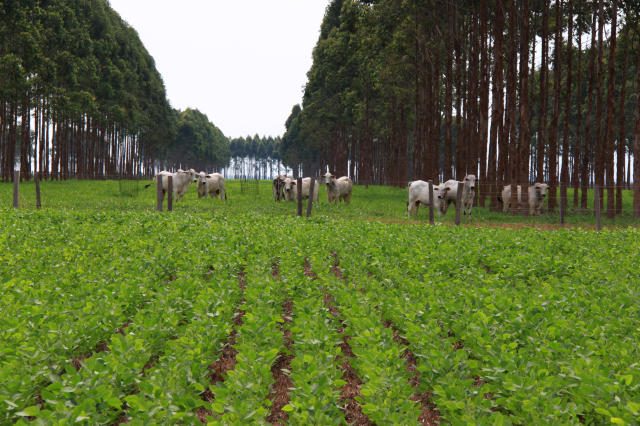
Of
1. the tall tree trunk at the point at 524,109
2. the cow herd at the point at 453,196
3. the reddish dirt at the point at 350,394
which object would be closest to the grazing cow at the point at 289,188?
the cow herd at the point at 453,196

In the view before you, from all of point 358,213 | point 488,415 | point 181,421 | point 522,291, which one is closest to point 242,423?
point 181,421

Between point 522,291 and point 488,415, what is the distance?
3.90 m

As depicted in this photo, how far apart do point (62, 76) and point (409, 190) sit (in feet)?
110

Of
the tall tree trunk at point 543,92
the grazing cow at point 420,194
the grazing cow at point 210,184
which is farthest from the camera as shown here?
the grazing cow at point 210,184

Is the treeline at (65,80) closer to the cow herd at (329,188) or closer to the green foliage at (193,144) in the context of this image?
the cow herd at (329,188)

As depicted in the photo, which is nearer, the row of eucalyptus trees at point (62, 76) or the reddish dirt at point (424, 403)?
the reddish dirt at point (424, 403)

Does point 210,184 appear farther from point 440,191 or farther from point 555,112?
point 555,112

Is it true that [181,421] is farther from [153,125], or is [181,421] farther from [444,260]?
[153,125]

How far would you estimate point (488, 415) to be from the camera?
161 inches

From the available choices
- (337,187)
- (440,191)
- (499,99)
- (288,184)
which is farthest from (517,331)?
(288,184)

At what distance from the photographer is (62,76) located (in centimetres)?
4184

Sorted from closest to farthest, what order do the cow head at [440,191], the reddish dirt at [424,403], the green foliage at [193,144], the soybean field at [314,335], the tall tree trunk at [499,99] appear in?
the soybean field at [314,335]
the reddish dirt at [424,403]
the cow head at [440,191]
the tall tree trunk at [499,99]
the green foliage at [193,144]

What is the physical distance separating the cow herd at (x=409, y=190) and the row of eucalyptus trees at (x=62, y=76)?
872cm

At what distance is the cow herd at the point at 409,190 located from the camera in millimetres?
22109
